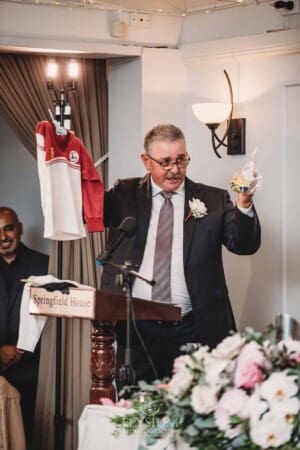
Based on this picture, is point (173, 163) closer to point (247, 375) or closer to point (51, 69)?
point (51, 69)

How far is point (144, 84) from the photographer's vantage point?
16.9 ft

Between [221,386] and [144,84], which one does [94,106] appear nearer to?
[144,84]

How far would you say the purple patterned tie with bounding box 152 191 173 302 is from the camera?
3.97 meters

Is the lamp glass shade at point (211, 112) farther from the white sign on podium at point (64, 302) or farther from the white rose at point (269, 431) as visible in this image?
the white rose at point (269, 431)

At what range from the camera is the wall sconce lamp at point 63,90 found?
15.2 feet

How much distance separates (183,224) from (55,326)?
1.48m

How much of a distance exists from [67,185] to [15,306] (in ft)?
5.26

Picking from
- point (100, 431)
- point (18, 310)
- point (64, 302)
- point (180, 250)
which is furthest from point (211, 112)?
point (100, 431)

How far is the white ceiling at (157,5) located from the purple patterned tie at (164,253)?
140 centimetres

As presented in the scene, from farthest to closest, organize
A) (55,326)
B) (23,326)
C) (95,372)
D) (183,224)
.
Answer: (55,326), (23,326), (183,224), (95,372)

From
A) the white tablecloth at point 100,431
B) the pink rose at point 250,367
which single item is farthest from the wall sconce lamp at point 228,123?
the pink rose at point 250,367

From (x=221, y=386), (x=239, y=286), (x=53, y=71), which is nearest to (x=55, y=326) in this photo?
(x=239, y=286)

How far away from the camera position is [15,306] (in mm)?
5633

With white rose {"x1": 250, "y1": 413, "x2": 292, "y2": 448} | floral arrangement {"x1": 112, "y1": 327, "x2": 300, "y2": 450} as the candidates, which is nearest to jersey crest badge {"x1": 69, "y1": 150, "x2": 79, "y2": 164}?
floral arrangement {"x1": 112, "y1": 327, "x2": 300, "y2": 450}
